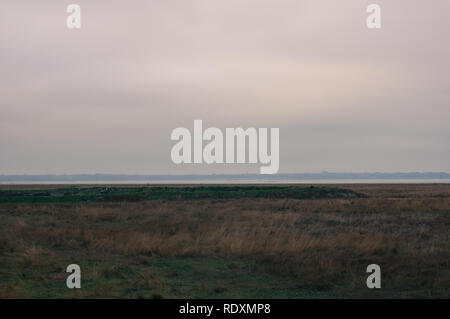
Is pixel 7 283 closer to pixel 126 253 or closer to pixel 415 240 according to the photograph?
pixel 126 253

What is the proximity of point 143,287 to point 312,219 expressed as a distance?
17388mm

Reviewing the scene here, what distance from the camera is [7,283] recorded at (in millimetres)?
12828

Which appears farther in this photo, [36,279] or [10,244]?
[10,244]

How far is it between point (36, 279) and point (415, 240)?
1409cm

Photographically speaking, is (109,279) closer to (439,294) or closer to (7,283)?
(7,283)
